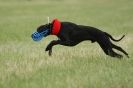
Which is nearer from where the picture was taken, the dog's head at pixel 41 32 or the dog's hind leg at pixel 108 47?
the dog's head at pixel 41 32

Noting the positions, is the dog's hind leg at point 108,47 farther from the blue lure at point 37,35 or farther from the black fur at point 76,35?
the blue lure at point 37,35

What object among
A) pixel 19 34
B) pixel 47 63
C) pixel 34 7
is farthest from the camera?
pixel 34 7

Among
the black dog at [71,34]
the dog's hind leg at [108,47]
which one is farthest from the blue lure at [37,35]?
the dog's hind leg at [108,47]

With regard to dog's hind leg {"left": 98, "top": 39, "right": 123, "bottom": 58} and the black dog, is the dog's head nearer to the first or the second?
the black dog

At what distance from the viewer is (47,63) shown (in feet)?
31.8

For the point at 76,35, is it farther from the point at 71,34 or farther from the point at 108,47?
the point at 108,47

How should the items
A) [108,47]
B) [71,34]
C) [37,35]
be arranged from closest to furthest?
[37,35], [71,34], [108,47]

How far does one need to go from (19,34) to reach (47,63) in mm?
14059

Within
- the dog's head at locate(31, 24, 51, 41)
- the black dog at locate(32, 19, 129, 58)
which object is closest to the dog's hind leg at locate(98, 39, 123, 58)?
the black dog at locate(32, 19, 129, 58)

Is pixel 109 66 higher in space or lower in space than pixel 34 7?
higher

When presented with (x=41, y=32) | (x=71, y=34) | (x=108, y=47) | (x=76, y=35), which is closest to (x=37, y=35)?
(x=41, y=32)

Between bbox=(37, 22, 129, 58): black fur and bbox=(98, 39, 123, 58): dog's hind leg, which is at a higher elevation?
bbox=(37, 22, 129, 58): black fur

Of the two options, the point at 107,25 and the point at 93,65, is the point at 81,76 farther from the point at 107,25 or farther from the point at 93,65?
the point at 107,25

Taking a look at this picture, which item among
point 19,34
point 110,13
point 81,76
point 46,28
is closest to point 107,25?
point 110,13
